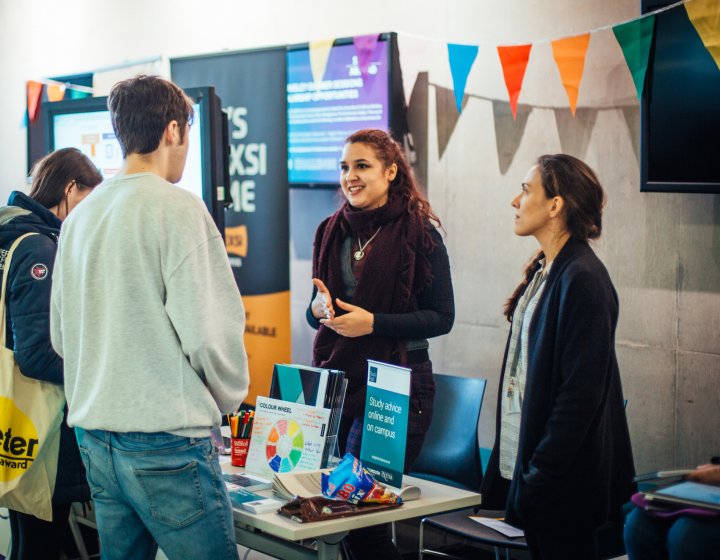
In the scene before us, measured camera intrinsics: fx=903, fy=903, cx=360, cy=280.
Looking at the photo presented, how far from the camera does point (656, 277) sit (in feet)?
11.3

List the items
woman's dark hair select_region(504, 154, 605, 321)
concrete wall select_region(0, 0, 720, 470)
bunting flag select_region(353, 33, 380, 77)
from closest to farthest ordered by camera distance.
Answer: woman's dark hair select_region(504, 154, 605, 321) → concrete wall select_region(0, 0, 720, 470) → bunting flag select_region(353, 33, 380, 77)

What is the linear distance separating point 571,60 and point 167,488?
2.44 m

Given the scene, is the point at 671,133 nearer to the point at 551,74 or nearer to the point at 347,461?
the point at 551,74

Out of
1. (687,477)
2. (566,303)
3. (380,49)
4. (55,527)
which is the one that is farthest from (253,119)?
(687,477)

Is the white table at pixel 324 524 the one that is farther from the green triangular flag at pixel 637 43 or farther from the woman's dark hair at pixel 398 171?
the green triangular flag at pixel 637 43

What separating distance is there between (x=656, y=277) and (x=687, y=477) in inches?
59.1

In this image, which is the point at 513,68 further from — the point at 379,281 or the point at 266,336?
the point at 266,336

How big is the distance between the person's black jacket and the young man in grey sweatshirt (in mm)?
747

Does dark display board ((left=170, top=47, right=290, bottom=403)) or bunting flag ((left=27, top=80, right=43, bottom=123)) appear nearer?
dark display board ((left=170, top=47, right=290, bottom=403))

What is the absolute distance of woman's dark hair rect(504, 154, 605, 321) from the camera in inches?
93.7

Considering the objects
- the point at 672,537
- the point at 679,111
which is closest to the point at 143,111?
the point at 672,537

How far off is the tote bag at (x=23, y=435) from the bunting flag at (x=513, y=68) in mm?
2180

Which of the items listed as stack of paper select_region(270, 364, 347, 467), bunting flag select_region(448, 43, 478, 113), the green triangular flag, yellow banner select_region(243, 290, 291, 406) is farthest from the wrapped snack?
yellow banner select_region(243, 290, 291, 406)

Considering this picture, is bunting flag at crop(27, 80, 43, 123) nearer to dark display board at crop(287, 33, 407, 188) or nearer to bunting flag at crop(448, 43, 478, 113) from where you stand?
dark display board at crop(287, 33, 407, 188)
